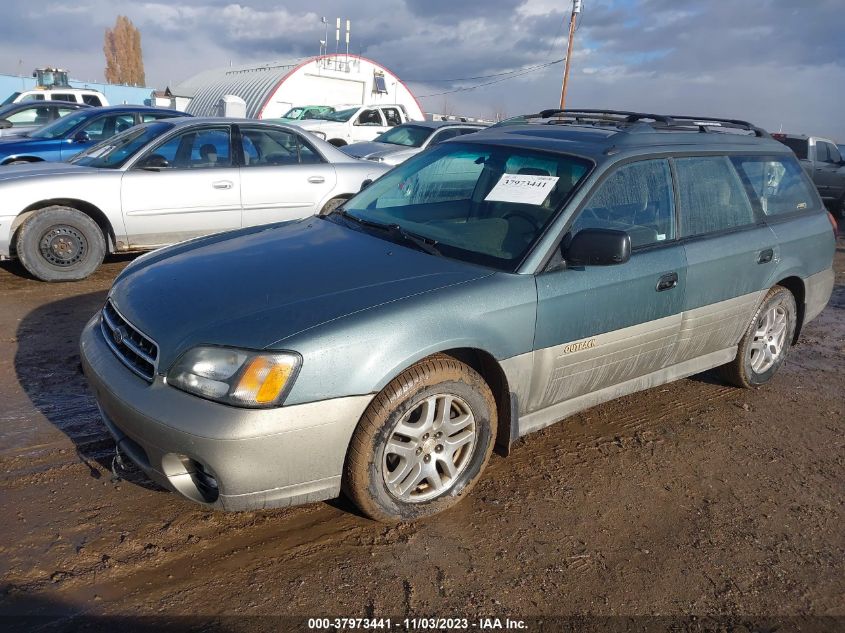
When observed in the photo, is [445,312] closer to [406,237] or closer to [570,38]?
[406,237]

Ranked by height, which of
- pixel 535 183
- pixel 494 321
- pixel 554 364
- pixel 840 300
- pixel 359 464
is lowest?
pixel 840 300

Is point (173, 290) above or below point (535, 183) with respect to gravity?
below

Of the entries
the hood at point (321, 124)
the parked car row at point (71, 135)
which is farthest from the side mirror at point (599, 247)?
the hood at point (321, 124)

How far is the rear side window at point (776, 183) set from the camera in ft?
14.0

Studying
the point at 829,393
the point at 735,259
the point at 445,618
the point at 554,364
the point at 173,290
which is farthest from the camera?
the point at 829,393

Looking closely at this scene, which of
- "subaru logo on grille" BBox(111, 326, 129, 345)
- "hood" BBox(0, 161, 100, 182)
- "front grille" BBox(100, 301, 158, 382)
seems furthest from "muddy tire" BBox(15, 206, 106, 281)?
"subaru logo on grille" BBox(111, 326, 129, 345)

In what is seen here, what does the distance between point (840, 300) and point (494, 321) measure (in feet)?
21.0

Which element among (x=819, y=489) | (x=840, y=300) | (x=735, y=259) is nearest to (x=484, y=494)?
(x=819, y=489)

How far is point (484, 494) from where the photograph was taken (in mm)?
3213

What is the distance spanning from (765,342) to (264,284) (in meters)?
3.46

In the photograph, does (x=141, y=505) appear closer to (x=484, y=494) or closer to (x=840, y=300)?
(x=484, y=494)

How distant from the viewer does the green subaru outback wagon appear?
8.20 feet

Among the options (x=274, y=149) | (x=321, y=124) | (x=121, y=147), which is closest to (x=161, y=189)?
(x=121, y=147)

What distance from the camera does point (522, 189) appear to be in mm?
3475
